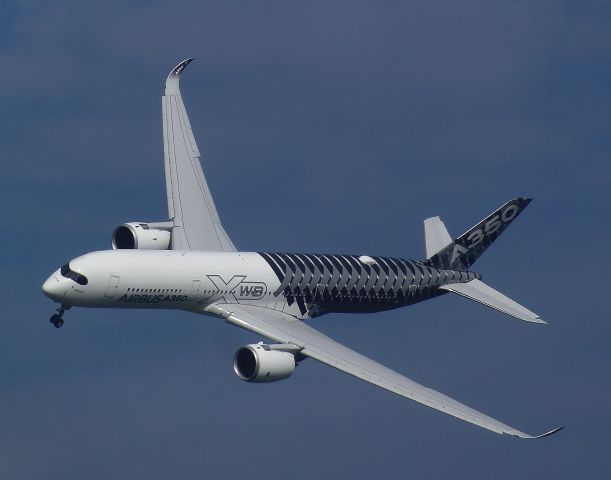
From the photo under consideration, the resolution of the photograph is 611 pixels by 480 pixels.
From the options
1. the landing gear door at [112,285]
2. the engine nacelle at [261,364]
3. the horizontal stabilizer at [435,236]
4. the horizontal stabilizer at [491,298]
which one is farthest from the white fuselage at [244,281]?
the engine nacelle at [261,364]

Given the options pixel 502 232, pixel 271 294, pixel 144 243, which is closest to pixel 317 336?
pixel 271 294

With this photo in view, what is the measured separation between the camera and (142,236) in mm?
158500

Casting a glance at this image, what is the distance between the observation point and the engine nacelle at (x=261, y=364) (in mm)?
141750

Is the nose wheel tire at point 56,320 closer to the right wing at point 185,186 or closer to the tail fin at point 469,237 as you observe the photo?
the right wing at point 185,186

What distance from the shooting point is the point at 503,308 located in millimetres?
161625

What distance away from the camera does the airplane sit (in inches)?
5679

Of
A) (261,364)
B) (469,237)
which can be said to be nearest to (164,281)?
(261,364)

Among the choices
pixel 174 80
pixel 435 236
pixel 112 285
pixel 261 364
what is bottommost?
pixel 261 364

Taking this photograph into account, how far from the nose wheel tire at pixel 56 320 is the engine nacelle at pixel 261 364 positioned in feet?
46.6

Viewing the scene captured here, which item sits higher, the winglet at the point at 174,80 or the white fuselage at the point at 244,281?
the winglet at the point at 174,80

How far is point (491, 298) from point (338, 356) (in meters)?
23.7

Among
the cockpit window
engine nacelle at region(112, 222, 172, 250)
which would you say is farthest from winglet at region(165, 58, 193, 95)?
the cockpit window

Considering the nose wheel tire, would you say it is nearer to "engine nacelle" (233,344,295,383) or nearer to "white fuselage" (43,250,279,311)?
"white fuselage" (43,250,279,311)

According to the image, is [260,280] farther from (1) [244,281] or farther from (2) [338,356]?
(2) [338,356]
